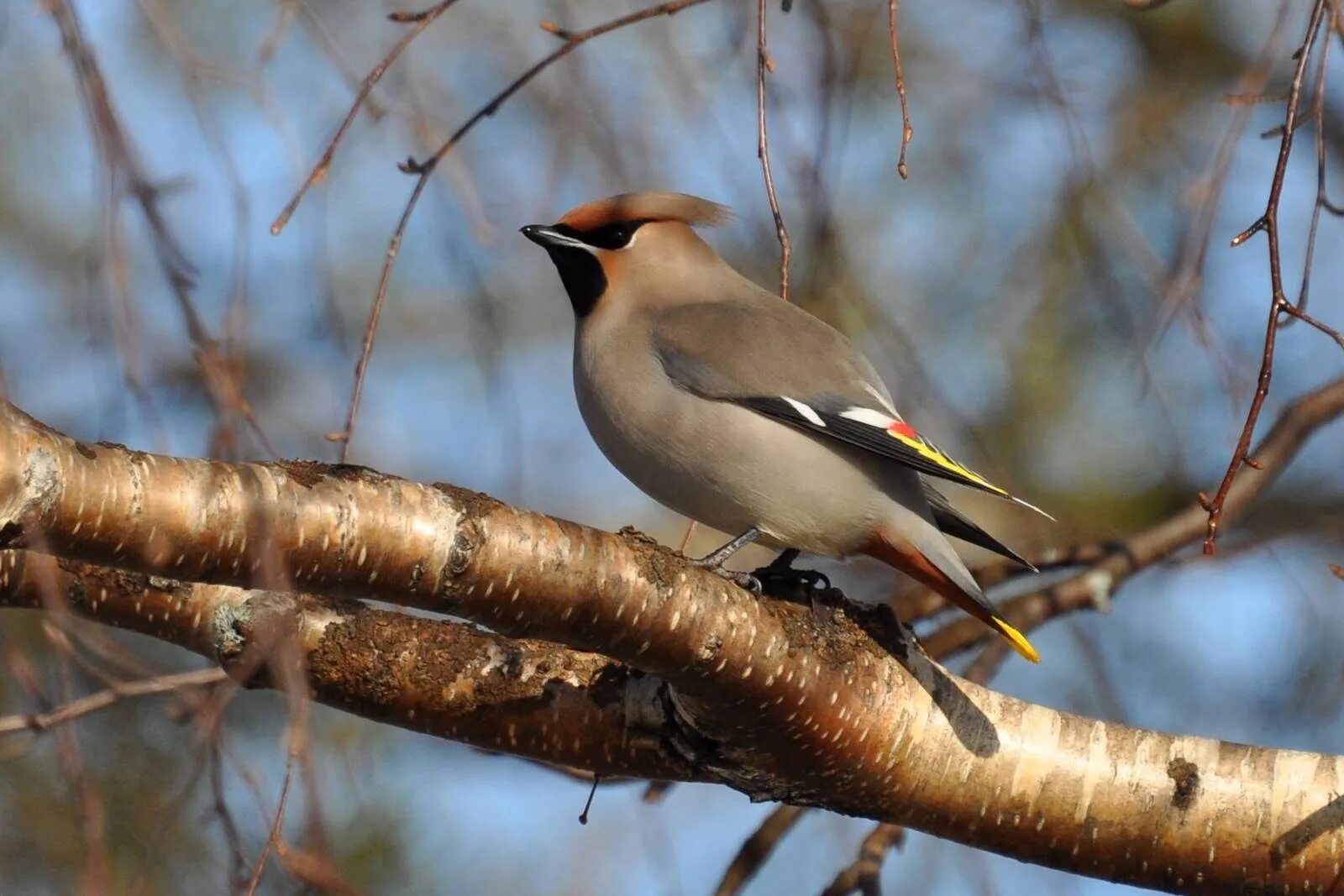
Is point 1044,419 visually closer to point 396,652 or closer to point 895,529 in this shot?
point 895,529

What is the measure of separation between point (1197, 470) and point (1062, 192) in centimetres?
208

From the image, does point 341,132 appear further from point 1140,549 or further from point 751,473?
point 1140,549

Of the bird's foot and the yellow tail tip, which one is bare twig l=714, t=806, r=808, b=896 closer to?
the yellow tail tip

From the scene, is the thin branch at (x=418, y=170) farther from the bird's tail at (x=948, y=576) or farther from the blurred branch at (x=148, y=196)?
the bird's tail at (x=948, y=576)

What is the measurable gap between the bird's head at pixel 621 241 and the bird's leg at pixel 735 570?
2.82 ft

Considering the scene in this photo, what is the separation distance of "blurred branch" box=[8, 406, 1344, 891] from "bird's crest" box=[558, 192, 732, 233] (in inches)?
53.8

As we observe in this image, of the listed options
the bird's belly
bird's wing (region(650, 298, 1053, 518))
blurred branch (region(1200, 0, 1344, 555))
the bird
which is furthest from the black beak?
blurred branch (region(1200, 0, 1344, 555))

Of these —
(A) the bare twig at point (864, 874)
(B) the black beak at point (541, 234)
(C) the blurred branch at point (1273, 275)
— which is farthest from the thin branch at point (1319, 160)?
(B) the black beak at point (541, 234)

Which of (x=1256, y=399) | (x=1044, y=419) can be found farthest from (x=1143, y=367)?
(x=1044, y=419)

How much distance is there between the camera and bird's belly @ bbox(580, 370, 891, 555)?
375 cm

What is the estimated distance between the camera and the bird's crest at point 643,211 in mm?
4375

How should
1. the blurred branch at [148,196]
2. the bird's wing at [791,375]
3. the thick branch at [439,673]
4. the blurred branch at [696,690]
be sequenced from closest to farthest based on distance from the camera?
the blurred branch at [148,196], the blurred branch at [696,690], the thick branch at [439,673], the bird's wing at [791,375]

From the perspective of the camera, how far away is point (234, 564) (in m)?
2.41

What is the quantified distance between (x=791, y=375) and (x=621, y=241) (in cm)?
76
